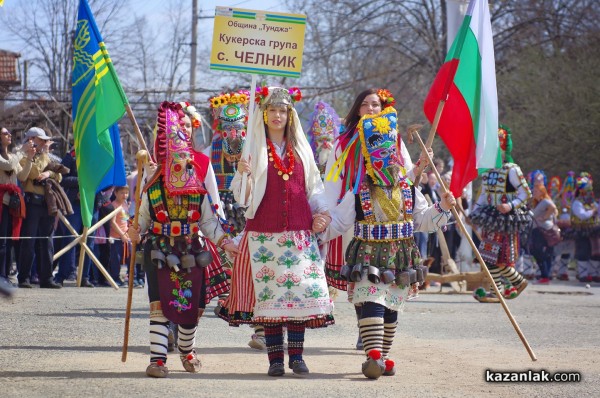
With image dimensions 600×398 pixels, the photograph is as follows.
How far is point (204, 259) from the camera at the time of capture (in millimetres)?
7809

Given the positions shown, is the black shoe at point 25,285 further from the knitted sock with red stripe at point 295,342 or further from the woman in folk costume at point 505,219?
the knitted sock with red stripe at point 295,342

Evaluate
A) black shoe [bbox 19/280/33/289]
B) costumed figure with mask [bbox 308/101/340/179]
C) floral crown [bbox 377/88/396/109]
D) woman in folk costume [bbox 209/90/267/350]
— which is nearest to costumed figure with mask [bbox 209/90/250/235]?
woman in folk costume [bbox 209/90/267/350]

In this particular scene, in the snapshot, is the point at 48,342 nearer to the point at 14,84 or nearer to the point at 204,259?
the point at 204,259

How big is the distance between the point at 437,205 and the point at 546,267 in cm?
1333

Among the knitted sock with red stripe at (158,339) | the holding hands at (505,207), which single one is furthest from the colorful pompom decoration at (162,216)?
the holding hands at (505,207)

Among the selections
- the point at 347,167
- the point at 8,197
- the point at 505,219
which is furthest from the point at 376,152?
the point at 8,197

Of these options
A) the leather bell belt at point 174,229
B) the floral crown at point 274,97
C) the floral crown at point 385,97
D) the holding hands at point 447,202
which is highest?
the floral crown at point 385,97

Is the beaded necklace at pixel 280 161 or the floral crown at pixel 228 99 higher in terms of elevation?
the floral crown at pixel 228 99

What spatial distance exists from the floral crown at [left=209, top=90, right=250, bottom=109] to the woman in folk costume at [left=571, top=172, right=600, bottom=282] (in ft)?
42.5

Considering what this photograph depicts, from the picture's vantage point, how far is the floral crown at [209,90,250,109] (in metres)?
9.00

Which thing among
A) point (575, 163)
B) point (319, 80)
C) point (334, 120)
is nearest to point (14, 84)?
point (319, 80)

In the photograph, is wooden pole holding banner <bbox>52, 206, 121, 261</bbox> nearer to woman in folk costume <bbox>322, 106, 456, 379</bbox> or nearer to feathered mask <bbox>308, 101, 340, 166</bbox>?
feathered mask <bbox>308, 101, 340, 166</bbox>

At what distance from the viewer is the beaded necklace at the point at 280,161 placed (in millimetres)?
7945

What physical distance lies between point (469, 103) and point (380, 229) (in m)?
1.88
